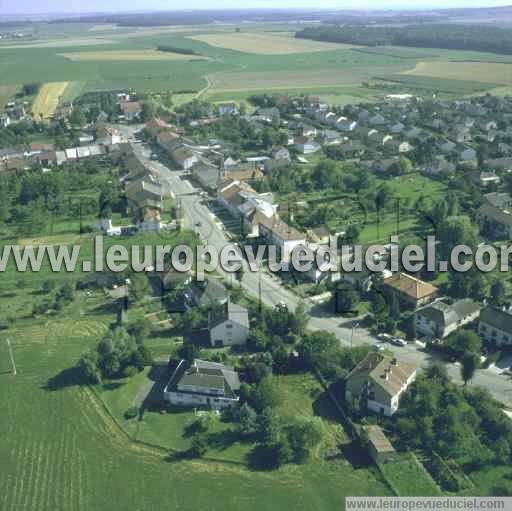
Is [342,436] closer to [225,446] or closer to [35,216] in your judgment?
[225,446]

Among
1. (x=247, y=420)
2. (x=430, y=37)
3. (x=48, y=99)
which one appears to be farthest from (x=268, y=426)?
(x=430, y=37)

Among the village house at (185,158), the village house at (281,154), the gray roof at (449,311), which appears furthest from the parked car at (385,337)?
the village house at (185,158)

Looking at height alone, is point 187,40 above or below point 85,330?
above

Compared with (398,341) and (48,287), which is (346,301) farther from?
(48,287)

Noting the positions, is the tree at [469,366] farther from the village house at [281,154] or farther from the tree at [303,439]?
the village house at [281,154]

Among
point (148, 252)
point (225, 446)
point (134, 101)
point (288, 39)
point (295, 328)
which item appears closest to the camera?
point (225, 446)

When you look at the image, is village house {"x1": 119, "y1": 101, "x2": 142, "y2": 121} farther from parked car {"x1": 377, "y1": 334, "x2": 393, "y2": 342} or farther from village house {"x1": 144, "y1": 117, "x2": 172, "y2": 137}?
parked car {"x1": 377, "y1": 334, "x2": 393, "y2": 342}

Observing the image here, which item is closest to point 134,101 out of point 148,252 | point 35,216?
point 35,216
